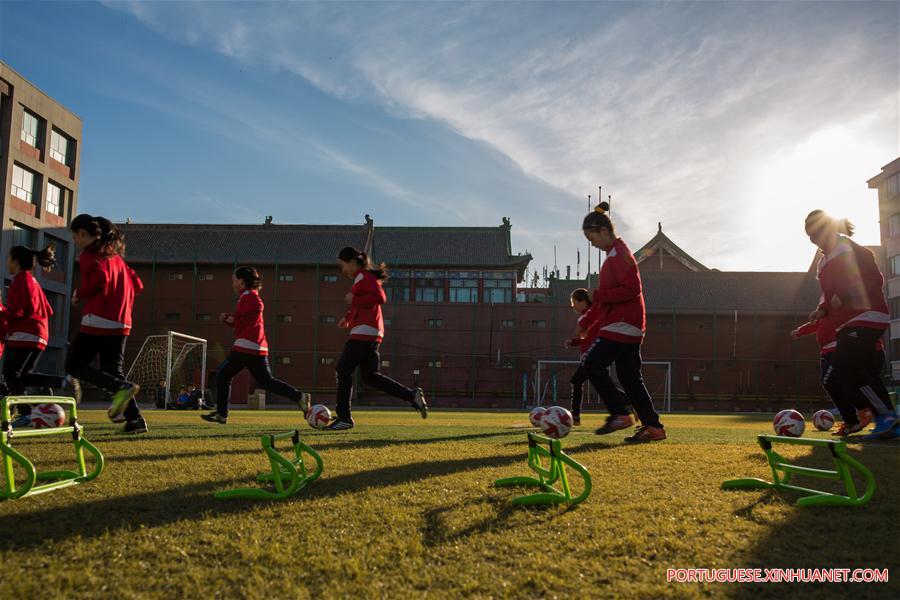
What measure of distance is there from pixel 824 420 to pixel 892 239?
38.1 m

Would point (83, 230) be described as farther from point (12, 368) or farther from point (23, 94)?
point (23, 94)

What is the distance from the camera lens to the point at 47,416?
13.9 feet

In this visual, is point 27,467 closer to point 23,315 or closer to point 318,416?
point 318,416

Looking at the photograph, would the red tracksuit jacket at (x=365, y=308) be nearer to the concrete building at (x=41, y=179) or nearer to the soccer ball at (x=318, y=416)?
the soccer ball at (x=318, y=416)

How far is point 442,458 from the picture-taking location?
4668 millimetres

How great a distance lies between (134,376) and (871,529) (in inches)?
1258

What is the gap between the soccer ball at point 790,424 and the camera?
572 cm

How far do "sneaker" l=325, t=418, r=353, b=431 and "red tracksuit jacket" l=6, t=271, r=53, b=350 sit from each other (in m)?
3.25

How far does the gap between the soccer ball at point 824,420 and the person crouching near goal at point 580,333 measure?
2655 millimetres

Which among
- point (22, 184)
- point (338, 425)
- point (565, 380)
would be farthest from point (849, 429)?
point (22, 184)

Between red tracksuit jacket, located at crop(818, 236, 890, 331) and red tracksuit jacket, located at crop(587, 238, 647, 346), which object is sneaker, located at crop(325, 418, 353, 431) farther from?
red tracksuit jacket, located at crop(818, 236, 890, 331)

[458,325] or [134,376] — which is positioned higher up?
[458,325]

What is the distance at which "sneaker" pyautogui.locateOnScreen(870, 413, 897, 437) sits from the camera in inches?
234

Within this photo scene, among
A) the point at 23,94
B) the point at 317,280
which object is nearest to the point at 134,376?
the point at 317,280
